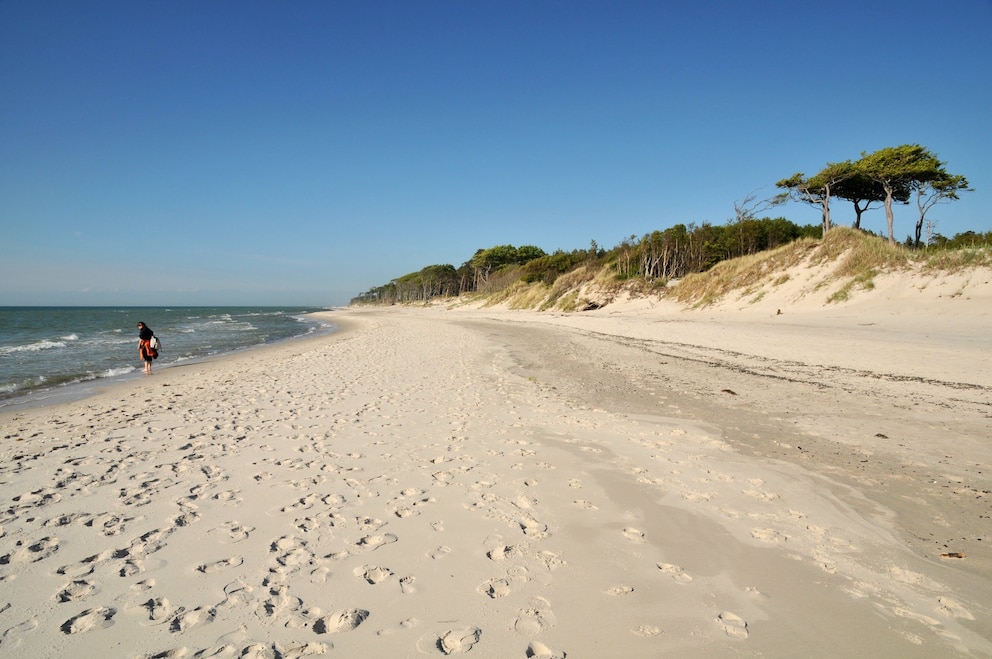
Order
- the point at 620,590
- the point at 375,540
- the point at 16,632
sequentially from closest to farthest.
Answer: the point at 16,632 → the point at 620,590 → the point at 375,540

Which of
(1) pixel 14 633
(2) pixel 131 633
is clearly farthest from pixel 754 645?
(1) pixel 14 633

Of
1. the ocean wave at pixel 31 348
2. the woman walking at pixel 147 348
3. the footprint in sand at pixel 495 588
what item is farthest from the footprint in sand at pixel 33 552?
the ocean wave at pixel 31 348

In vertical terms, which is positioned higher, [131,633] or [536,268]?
[536,268]

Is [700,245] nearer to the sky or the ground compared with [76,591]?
nearer to the sky

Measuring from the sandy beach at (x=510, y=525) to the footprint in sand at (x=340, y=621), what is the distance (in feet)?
0.06

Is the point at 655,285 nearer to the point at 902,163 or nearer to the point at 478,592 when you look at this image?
the point at 902,163

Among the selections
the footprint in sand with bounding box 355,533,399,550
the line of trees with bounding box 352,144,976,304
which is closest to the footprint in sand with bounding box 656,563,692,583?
the footprint in sand with bounding box 355,533,399,550

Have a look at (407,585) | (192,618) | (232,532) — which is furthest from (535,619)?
(232,532)

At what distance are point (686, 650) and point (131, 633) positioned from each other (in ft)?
9.60

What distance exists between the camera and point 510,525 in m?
3.50

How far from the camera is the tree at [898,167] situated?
24281 millimetres

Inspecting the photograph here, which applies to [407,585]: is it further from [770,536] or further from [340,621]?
[770,536]

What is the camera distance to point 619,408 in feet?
23.9

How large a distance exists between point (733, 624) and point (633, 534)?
3.26 feet
